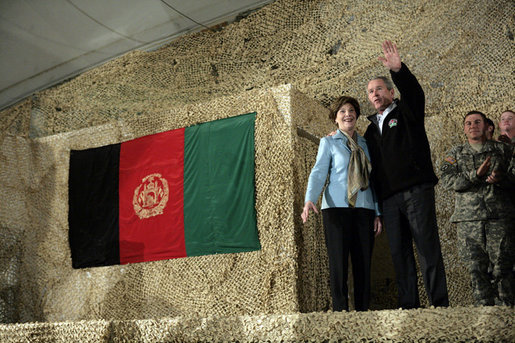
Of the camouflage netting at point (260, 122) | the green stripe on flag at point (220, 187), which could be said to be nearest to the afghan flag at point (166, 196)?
the green stripe on flag at point (220, 187)

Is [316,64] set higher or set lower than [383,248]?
higher

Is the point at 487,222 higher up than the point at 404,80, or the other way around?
the point at 404,80

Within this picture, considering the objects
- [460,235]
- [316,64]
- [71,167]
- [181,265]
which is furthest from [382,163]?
[71,167]

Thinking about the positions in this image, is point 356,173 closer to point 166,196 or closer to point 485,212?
point 485,212

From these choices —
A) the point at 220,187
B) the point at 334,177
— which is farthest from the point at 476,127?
the point at 220,187

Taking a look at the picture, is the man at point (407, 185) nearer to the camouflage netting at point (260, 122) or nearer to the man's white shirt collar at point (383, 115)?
the man's white shirt collar at point (383, 115)

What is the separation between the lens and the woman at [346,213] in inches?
105

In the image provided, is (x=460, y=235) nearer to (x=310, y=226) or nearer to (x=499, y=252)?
(x=499, y=252)

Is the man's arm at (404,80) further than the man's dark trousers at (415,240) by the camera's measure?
Yes

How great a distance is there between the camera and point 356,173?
2.67 meters

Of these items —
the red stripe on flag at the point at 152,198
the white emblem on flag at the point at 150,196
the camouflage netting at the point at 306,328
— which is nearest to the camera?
the camouflage netting at the point at 306,328

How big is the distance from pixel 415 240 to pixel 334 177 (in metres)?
0.54

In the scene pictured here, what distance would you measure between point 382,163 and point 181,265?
199 cm

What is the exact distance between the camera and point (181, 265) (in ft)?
13.3
